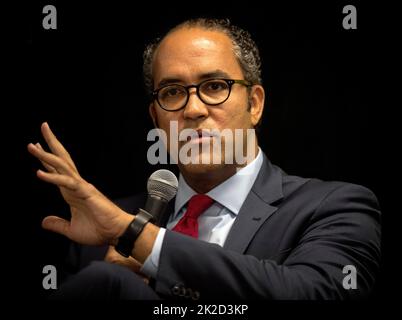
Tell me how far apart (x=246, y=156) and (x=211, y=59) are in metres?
0.49

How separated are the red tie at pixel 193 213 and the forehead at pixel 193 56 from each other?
0.54 m

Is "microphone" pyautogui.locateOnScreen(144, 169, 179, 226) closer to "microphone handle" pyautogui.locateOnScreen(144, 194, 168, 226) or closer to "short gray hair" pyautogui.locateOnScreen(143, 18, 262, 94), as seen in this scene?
"microphone handle" pyautogui.locateOnScreen(144, 194, 168, 226)

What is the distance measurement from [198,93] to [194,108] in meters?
0.08

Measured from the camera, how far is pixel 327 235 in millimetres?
2139

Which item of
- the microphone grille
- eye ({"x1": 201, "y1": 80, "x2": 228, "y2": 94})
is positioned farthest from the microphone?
eye ({"x1": 201, "y1": 80, "x2": 228, "y2": 94})

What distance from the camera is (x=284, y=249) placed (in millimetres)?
2238

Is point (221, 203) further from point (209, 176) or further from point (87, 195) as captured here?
point (87, 195)

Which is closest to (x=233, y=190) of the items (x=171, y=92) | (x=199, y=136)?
(x=199, y=136)

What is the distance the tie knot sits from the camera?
2.47 meters

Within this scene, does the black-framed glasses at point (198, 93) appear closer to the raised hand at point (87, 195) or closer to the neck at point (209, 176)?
the neck at point (209, 176)

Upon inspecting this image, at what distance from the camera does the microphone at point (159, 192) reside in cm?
200

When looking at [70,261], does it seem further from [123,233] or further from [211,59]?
[211,59]

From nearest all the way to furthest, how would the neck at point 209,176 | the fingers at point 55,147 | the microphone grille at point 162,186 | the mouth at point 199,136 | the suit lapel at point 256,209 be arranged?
the fingers at point 55,147
the microphone grille at point 162,186
the suit lapel at point 256,209
the mouth at point 199,136
the neck at point 209,176

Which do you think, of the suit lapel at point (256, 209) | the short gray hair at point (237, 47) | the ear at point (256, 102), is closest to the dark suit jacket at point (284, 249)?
the suit lapel at point (256, 209)
